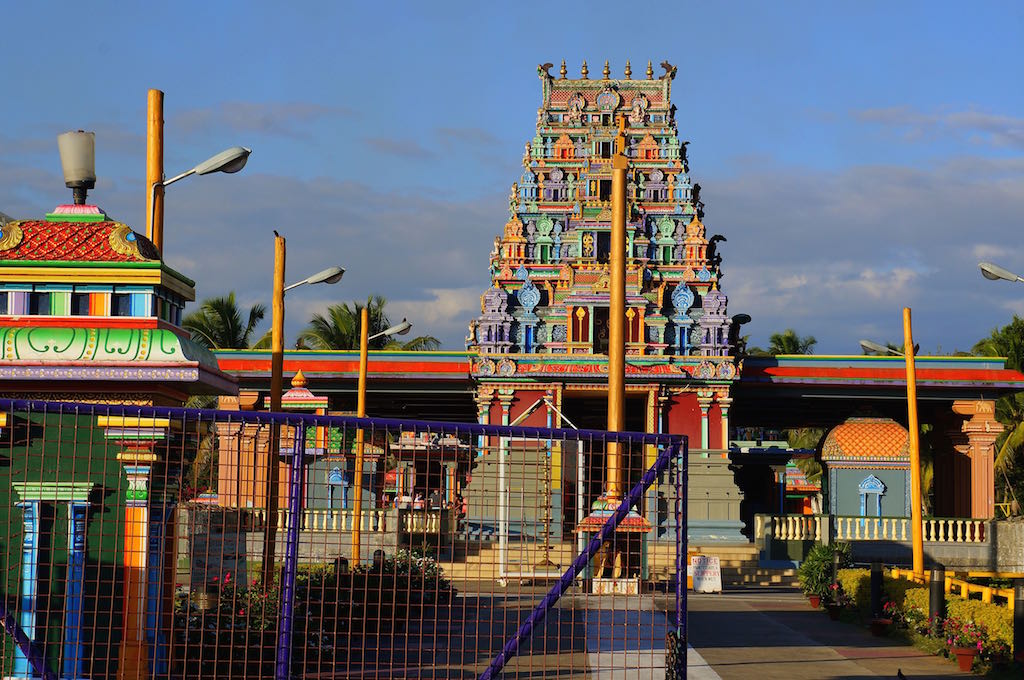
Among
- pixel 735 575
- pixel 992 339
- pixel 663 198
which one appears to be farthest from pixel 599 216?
pixel 992 339

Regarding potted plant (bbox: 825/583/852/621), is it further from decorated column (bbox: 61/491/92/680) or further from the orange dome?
decorated column (bbox: 61/491/92/680)

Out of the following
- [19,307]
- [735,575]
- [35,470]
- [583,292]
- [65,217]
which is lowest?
[735,575]

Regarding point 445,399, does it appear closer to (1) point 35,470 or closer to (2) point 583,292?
(2) point 583,292

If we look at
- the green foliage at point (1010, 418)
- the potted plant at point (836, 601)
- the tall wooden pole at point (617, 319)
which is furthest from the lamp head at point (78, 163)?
the green foliage at point (1010, 418)

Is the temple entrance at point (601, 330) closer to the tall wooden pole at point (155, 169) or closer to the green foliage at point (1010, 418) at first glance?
the green foliage at point (1010, 418)

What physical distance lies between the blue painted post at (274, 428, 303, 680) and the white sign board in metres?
23.5

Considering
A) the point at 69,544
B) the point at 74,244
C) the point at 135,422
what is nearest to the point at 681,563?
the point at 135,422

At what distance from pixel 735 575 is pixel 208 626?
2689 cm

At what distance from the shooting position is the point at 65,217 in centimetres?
1361

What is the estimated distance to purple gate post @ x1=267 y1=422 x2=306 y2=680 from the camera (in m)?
10.4

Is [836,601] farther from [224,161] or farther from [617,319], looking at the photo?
A: [224,161]

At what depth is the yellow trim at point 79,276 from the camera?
1298cm

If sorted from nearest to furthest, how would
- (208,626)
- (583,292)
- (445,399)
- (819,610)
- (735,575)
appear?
(208,626) < (819,610) < (735,575) < (583,292) < (445,399)

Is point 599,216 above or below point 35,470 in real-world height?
above
